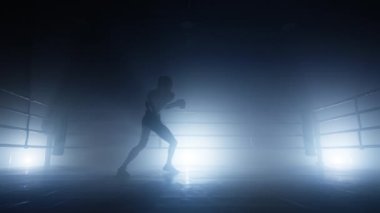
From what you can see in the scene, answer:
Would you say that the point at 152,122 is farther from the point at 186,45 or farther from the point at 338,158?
the point at 338,158

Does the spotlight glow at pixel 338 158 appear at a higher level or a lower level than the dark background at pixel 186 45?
lower

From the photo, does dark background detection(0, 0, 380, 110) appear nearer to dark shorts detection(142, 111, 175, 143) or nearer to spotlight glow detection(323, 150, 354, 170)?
spotlight glow detection(323, 150, 354, 170)

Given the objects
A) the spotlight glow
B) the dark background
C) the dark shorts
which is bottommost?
the spotlight glow

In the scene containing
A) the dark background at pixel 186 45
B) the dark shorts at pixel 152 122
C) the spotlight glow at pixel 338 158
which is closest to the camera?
the dark shorts at pixel 152 122

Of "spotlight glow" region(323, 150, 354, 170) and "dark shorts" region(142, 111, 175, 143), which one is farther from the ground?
"dark shorts" region(142, 111, 175, 143)

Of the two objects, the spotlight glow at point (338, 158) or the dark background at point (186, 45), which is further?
the spotlight glow at point (338, 158)

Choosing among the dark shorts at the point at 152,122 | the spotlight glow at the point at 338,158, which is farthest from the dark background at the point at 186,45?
the dark shorts at the point at 152,122

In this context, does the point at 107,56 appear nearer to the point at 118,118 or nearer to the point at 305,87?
the point at 118,118

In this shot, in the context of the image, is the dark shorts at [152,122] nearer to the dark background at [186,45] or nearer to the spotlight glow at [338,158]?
the dark background at [186,45]

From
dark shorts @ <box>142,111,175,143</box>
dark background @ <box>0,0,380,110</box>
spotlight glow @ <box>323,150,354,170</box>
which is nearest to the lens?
dark shorts @ <box>142,111,175,143</box>

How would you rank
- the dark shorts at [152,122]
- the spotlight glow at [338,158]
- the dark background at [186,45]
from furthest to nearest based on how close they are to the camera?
the spotlight glow at [338,158]
the dark background at [186,45]
the dark shorts at [152,122]

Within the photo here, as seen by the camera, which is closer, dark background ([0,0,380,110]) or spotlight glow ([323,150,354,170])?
dark background ([0,0,380,110])

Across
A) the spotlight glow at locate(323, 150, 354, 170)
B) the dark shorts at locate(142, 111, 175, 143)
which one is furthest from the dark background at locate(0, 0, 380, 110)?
the dark shorts at locate(142, 111, 175, 143)

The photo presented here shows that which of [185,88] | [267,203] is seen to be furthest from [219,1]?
[267,203]
